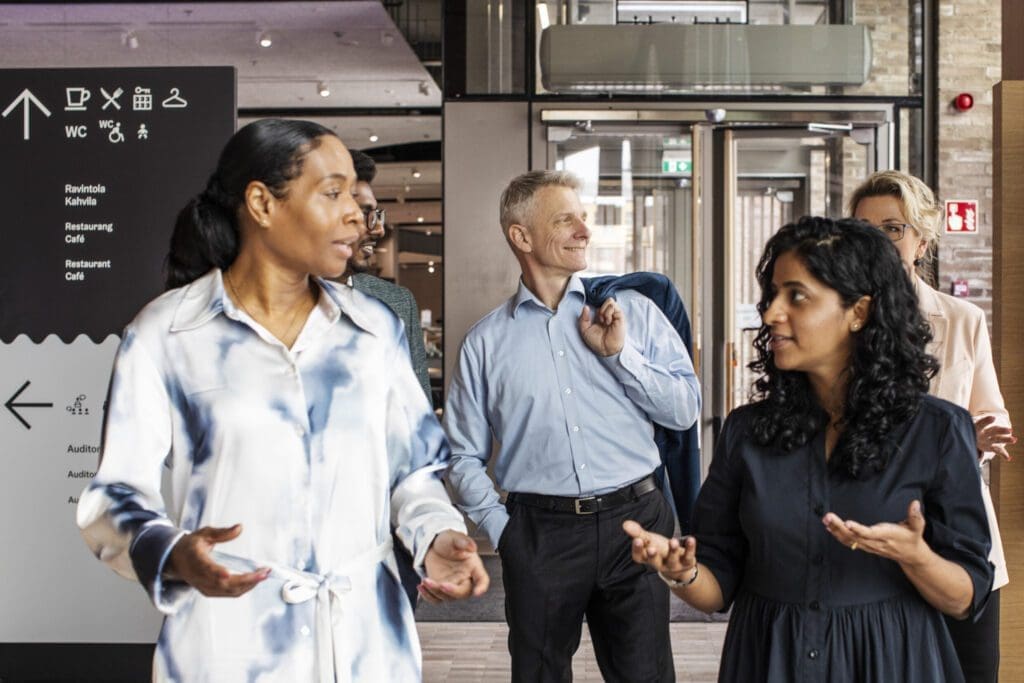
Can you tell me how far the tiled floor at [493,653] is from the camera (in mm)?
4566

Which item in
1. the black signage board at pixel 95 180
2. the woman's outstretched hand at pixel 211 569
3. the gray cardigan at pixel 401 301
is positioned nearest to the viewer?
the woman's outstretched hand at pixel 211 569

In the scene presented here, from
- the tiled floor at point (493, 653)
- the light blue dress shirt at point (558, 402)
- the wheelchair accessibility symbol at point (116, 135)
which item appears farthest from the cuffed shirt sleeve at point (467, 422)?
the tiled floor at point (493, 653)

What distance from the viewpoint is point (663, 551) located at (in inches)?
69.0

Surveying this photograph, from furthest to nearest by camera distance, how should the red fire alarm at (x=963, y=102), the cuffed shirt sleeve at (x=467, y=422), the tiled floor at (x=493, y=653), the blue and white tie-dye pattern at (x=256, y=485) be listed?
1. the red fire alarm at (x=963, y=102)
2. the tiled floor at (x=493, y=653)
3. the cuffed shirt sleeve at (x=467, y=422)
4. the blue and white tie-dye pattern at (x=256, y=485)

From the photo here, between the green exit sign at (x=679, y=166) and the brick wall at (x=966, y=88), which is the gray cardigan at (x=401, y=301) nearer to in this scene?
the green exit sign at (x=679, y=166)

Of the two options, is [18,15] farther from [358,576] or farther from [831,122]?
[358,576]

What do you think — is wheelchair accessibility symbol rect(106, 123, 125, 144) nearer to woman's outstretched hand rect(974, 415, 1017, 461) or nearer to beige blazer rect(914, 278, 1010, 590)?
beige blazer rect(914, 278, 1010, 590)

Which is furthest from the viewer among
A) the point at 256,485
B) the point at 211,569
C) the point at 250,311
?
the point at 250,311

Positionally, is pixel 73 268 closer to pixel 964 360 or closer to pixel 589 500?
pixel 589 500

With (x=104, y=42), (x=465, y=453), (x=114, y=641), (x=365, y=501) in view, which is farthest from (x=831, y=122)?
(x=104, y=42)

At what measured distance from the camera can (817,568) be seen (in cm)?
187

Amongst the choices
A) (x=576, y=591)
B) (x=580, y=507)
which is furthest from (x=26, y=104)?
(x=576, y=591)

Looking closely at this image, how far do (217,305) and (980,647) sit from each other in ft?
6.35

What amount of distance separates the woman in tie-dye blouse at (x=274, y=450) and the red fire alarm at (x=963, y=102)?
18.2ft
